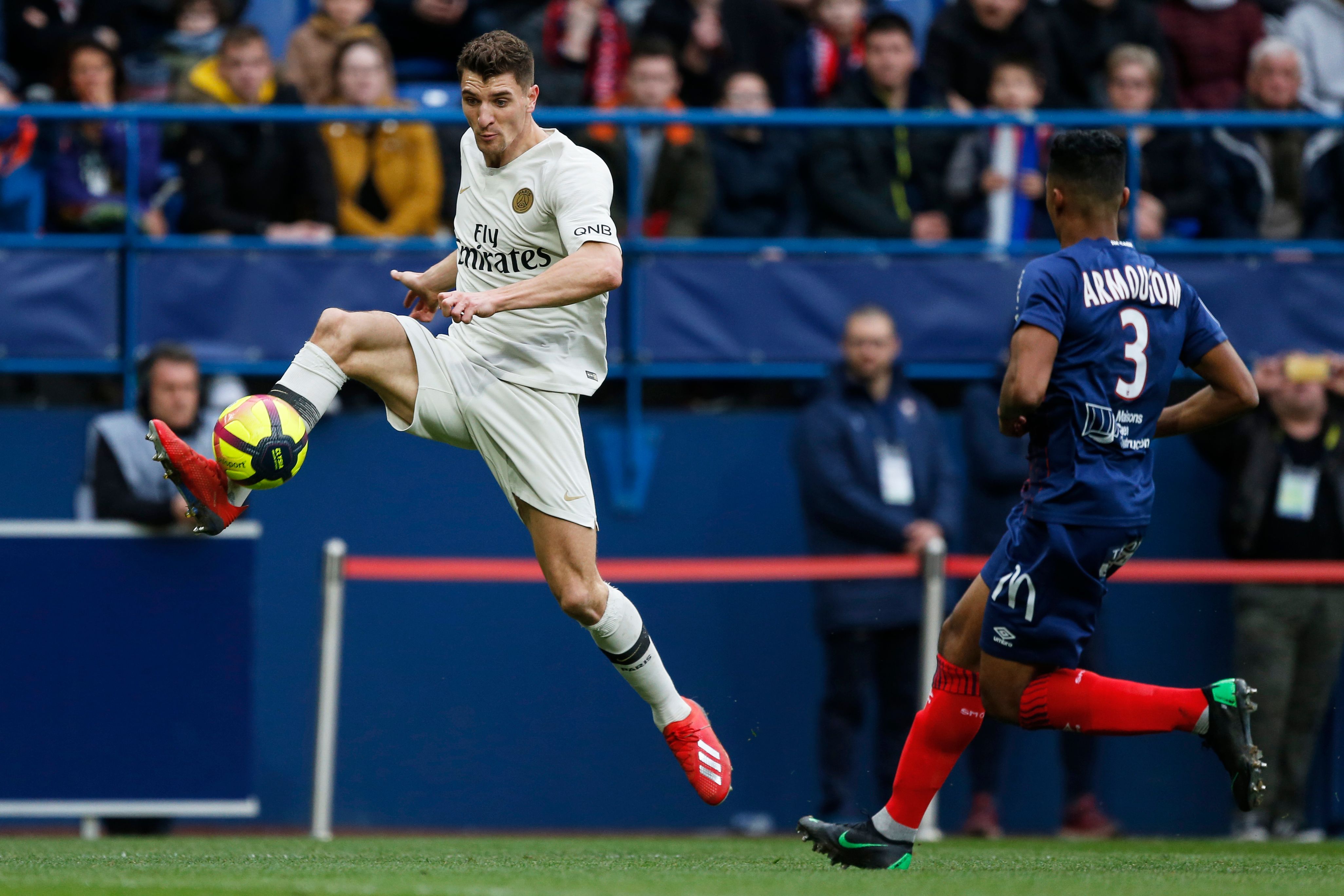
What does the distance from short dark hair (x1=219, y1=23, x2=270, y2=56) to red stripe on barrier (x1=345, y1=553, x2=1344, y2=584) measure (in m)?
2.96

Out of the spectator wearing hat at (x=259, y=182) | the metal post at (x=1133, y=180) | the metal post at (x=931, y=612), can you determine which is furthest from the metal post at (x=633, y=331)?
the metal post at (x=1133, y=180)

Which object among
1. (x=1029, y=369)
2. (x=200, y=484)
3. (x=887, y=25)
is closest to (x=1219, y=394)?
(x=1029, y=369)

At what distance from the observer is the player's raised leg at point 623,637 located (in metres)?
6.45

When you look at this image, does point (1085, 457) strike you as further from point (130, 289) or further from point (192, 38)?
point (192, 38)

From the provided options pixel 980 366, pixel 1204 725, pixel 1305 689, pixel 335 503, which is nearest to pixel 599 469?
pixel 335 503

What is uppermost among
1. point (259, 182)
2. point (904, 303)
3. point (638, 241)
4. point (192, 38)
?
point (192, 38)

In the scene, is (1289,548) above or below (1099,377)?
below

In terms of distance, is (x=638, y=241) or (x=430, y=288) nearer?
(x=430, y=288)

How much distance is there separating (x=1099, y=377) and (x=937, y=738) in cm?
130

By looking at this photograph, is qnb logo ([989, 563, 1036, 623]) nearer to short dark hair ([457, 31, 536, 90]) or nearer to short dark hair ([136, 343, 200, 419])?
short dark hair ([457, 31, 536, 90])

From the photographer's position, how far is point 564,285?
594 centimetres

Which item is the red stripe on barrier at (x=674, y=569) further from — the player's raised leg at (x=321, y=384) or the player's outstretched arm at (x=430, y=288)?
the player's raised leg at (x=321, y=384)

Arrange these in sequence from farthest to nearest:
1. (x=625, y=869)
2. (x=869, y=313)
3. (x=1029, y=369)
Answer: (x=869, y=313)
(x=625, y=869)
(x=1029, y=369)

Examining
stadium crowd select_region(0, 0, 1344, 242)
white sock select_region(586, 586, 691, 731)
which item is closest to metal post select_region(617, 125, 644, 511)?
stadium crowd select_region(0, 0, 1344, 242)
